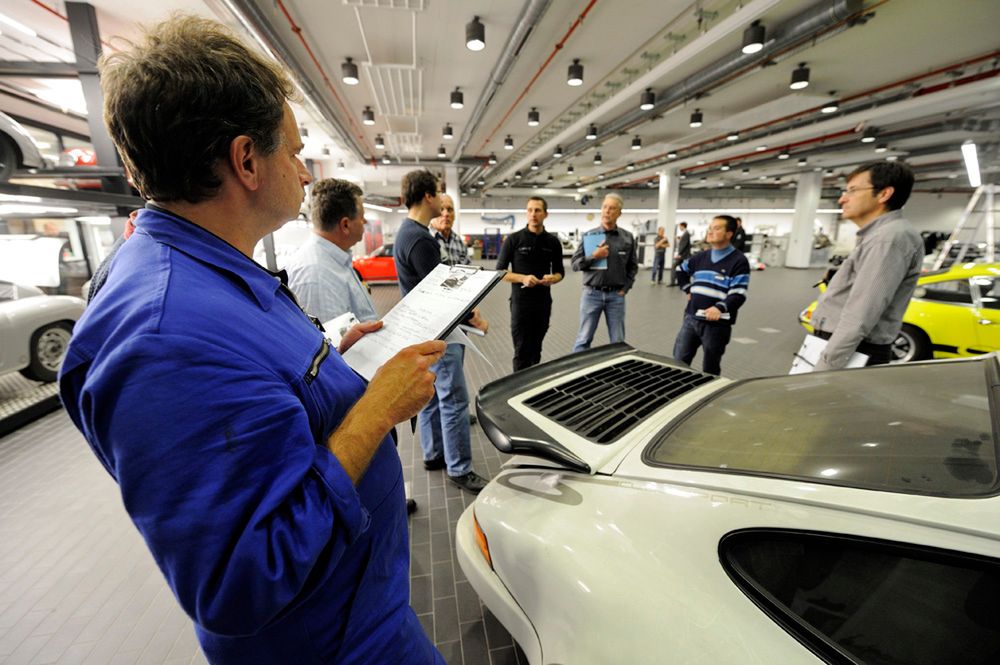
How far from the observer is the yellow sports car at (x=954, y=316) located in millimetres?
4145

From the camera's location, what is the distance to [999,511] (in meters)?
0.64

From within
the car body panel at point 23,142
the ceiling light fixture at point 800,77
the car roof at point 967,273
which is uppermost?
the ceiling light fixture at point 800,77

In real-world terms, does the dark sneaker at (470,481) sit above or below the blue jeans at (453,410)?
below

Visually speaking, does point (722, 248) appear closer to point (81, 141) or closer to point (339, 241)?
point (339, 241)

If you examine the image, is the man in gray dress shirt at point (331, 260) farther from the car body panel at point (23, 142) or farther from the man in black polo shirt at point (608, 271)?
the car body panel at point (23, 142)

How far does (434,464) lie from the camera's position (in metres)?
2.75

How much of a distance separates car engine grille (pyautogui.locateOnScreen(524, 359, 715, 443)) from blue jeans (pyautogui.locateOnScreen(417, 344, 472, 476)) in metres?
0.92

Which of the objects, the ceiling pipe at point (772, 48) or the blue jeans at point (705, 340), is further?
the ceiling pipe at point (772, 48)

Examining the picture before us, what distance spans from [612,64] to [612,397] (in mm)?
6844

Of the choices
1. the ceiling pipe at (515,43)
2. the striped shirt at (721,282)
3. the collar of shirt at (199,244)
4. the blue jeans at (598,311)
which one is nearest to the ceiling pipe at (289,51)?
the ceiling pipe at (515,43)

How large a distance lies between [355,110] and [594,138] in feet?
19.0

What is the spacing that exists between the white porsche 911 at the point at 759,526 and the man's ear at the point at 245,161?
89 centimetres

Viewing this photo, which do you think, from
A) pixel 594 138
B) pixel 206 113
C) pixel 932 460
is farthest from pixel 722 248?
pixel 594 138

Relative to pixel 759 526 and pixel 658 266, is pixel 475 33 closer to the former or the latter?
pixel 759 526
